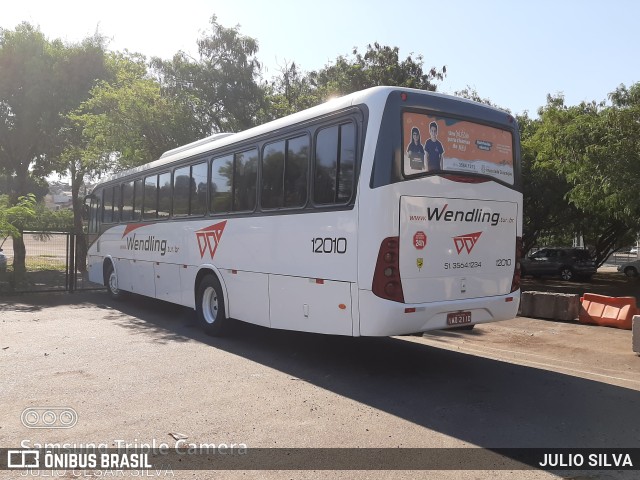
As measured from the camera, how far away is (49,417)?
5445 millimetres

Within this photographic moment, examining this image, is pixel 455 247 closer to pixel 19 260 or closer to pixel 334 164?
pixel 334 164

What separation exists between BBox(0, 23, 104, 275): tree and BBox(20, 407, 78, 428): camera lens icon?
15.2m

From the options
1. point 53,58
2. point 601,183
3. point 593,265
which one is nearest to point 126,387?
point 601,183

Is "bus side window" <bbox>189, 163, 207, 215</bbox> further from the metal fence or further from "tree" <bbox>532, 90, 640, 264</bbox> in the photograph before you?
"tree" <bbox>532, 90, 640, 264</bbox>

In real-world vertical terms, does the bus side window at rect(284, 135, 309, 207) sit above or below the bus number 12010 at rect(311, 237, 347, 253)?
above

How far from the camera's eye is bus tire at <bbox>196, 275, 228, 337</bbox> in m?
9.52

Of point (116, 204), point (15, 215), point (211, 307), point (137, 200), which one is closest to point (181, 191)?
point (211, 307)

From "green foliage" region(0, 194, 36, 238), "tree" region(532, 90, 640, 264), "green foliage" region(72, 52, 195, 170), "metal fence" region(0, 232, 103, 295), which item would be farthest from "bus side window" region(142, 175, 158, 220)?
"tree" region(532, 90, 640, 264)

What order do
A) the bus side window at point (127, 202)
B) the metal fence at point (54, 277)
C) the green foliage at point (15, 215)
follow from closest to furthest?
the bus side window at point (127, 202) < the green foliage at point (15, 215) < the metal fence at point (54, 277)

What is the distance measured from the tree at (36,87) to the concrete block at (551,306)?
16.3m

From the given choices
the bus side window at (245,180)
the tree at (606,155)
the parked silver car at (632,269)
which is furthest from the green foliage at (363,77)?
the parked silver car at (632,269)

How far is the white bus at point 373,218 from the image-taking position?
21.1 feet

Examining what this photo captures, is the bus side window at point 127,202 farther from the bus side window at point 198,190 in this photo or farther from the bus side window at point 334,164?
the bus side window at point 334,164

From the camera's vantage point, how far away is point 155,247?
1206cm
